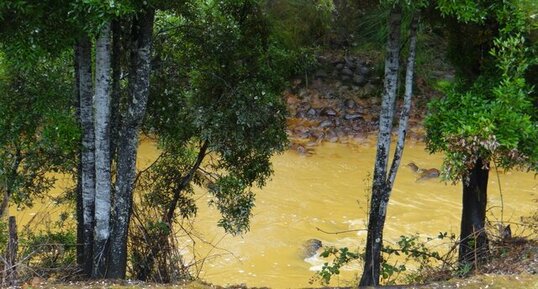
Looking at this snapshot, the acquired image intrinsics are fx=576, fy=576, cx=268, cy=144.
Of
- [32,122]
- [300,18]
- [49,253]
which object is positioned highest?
[300,18]

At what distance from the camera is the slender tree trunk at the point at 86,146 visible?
5.73m

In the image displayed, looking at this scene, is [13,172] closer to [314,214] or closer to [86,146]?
[86,146]

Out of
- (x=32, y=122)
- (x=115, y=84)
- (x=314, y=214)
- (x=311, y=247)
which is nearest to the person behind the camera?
(x=115, y=84)

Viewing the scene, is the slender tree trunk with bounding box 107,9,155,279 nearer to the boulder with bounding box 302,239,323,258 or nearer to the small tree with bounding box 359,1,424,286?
the small tree with bounding box 359,1,424,286

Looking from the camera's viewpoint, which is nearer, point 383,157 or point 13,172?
point 383,157

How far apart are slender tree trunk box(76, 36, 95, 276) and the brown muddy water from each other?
2656 mm

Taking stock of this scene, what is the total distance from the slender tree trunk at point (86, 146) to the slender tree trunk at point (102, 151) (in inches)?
8.7

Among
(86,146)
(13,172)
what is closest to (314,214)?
(13,172)

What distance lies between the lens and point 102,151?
18.5 ft

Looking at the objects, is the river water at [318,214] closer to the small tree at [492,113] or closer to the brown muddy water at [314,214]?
the brown muddy water at [314,214]

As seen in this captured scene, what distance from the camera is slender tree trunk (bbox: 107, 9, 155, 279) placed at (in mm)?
5504

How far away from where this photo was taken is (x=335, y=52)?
2167 centimetres

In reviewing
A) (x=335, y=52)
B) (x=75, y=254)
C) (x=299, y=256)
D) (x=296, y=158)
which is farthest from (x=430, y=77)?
(x=75, y=254)

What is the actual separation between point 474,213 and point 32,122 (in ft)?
16.7
